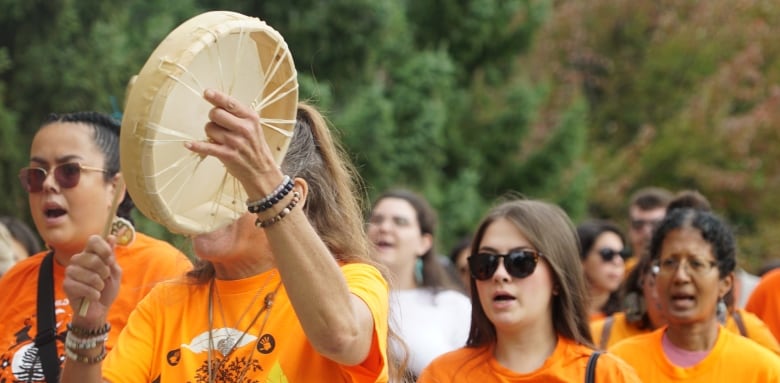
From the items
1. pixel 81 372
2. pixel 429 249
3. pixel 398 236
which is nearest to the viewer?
pixel 81 372

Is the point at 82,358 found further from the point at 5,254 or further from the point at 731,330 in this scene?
the point at 5,254

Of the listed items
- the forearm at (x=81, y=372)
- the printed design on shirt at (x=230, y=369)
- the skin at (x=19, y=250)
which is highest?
the skin at (x=19, y=250)

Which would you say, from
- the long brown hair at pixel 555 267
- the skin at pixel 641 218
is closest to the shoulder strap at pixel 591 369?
the long brown hair at pixel 555 267

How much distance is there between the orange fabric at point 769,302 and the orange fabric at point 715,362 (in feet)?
3.79

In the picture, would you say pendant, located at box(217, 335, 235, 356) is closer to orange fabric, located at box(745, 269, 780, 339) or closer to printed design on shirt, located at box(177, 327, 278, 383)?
printed design on shirt, located at box(177, 327, 278, 383)

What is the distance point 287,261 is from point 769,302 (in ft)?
13.5

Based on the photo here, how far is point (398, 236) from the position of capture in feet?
22.6

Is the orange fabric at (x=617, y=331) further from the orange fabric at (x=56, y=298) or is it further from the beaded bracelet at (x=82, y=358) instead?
the beaded bracelet at (x=82, y=358)

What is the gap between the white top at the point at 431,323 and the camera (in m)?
5.92

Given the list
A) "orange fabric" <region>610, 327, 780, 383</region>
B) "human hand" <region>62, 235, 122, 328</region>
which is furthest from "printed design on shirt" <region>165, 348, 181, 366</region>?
"orange fabric" <region>610, 327, 780, 383</region>

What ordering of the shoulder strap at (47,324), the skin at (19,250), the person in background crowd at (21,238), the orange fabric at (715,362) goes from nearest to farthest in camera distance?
1. the shoulder strap at (47,324)
2. the orange fabric at (715,362)
3. the skin at (19,250)
4. the person in background crowd at (21,238)

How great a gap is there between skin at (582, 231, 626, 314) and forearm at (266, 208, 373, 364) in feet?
17.0

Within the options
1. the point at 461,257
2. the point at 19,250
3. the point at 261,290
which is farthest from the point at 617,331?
the point at 19,250

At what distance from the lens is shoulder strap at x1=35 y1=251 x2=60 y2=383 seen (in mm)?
3967
